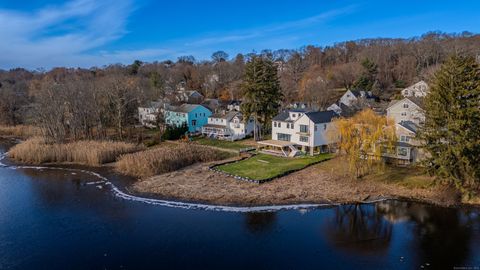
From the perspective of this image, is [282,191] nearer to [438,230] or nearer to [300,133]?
[438,230]

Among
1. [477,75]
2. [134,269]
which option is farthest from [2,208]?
[477,75]

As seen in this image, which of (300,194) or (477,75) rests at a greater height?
(477,75)

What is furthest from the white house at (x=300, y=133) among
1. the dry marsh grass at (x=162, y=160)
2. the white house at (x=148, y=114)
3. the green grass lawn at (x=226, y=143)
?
the white house at (x=148, y=114)

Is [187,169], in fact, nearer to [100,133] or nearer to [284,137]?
[284,137]

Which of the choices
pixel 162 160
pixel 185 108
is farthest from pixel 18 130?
pixel 162 160

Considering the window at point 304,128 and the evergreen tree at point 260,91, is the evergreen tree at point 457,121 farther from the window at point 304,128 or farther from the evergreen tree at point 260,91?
the evergreen tree at point 260,91

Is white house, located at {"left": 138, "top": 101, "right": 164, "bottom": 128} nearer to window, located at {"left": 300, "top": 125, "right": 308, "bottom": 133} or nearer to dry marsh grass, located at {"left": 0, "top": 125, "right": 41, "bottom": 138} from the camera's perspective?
dry marsh grass, located at {"left": 0, "top": 125, "right": 41, "bottom": 138}
